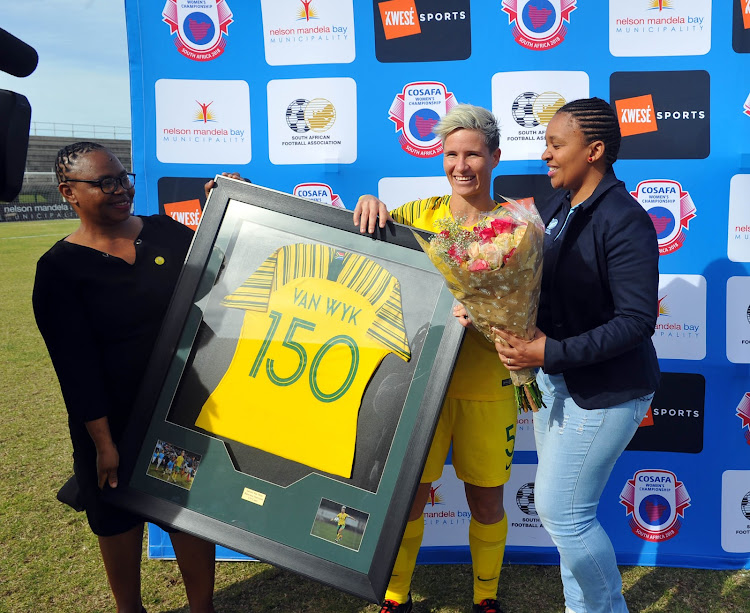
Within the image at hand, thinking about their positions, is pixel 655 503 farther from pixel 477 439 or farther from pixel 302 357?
pixel 302 357

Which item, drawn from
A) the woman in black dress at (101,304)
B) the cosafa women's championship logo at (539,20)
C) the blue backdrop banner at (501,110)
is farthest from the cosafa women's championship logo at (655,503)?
the woman in black dress at (101,304)

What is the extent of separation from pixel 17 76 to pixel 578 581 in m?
2.28

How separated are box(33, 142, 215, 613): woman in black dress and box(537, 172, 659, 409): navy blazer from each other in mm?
1413

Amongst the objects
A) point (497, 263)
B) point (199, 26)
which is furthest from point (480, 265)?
point (199, 26)

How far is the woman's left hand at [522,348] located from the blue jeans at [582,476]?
9.7 inches

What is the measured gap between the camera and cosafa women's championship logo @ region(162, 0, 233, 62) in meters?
2.90

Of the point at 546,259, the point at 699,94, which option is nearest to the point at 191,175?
the point at 546,259

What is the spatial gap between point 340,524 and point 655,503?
197 cm

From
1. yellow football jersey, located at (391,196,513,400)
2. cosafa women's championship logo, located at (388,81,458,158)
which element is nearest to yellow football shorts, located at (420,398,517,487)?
yellow football jersey, located at (391,196,513,400)

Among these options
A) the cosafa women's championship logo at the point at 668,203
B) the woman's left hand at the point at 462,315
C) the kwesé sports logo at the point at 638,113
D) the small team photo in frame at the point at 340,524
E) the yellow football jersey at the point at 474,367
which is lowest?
the small team photo in frame at the point at 340,524

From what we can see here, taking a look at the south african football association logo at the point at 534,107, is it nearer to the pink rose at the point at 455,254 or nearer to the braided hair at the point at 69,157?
the pink rose at the point at 455,254

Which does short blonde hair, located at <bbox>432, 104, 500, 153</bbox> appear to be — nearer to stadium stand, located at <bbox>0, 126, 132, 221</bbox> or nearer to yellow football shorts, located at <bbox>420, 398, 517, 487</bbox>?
yellow football shorts, located at <bbox>420, 398, 517, 487</bbox>

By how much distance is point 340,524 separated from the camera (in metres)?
2.04

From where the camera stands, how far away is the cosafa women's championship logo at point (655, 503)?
317 centimetres
